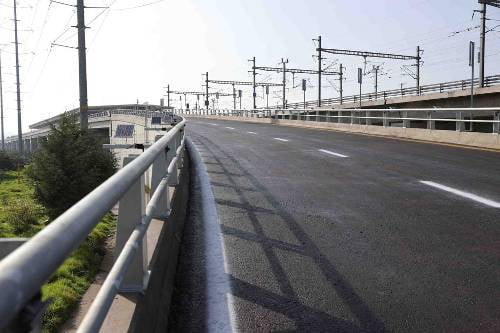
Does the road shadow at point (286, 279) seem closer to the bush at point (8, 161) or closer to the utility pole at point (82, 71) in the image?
the utility pole at point (82, 71)

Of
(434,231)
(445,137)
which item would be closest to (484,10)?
(445,137)

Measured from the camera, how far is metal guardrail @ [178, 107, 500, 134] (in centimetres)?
2158

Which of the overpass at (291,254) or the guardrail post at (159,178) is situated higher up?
the guardrail post at (159,178)

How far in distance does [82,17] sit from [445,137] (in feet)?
62.3

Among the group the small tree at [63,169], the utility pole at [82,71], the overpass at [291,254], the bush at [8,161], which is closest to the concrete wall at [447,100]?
the utility pole at [82,71]

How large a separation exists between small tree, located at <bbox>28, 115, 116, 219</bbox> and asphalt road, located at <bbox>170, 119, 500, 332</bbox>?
43.5 feet

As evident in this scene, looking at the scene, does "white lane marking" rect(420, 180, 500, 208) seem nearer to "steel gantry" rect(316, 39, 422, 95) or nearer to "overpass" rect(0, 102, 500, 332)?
"overpass" rect(0, 102, 500, 332)

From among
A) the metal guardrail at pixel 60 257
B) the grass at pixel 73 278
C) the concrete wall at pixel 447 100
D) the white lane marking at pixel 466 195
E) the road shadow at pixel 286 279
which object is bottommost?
the grass at pixel 73 278

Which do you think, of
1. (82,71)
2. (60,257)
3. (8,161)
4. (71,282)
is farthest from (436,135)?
(8,161)

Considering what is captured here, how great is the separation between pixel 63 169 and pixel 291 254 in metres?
19.8

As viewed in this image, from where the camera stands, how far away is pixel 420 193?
10312 millimetres

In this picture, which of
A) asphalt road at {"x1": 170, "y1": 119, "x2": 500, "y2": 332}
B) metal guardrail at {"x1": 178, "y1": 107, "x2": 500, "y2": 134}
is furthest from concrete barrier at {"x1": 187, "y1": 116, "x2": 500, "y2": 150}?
asphalt road at {"x1": 170, "y1": 119, "x2": 500, "y2": 332}

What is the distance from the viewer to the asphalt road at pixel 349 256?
458 cm

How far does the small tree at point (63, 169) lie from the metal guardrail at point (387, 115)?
13428 millimetres
